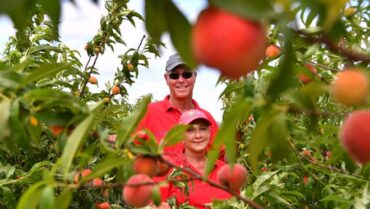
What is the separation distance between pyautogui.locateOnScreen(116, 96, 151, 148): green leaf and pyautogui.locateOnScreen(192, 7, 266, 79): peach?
0.36m

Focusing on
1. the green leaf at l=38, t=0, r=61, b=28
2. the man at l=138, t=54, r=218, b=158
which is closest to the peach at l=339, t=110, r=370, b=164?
the green leaf at l=38, t=0, r=61, b=28

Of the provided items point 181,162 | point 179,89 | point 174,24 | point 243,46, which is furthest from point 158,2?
point 179,89

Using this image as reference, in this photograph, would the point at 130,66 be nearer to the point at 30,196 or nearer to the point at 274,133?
the point at 30,196

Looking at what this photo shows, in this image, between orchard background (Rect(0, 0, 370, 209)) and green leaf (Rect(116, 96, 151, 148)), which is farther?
green leaf (Rect(116, 96, 151, 148))

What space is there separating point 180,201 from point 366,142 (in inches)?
72.7

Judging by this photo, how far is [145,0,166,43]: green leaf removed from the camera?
725mm

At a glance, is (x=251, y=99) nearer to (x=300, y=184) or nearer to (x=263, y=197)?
(x=263, y=197)

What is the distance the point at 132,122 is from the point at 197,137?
1.96 meters

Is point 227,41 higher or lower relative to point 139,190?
higher

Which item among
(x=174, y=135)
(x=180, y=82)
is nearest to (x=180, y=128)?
(x=174, y=135)

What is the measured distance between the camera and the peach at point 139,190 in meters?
1.03

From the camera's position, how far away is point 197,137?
2.98 meters

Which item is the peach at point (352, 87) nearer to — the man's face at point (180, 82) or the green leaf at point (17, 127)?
the green leaf at point (17, 127)

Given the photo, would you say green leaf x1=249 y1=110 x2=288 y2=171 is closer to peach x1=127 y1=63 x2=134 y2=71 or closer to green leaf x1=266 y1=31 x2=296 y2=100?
green leaf x1=266 y1=31 x2=296 y2=100
